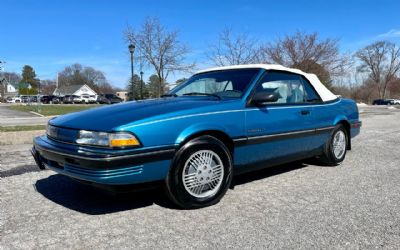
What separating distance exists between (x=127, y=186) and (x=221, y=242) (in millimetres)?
962

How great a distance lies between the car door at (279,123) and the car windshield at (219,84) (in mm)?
177

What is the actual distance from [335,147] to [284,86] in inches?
59.6

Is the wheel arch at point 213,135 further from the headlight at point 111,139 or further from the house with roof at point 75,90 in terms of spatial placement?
the house with roof at point 75,90

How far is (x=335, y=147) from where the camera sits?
5586 millimetres

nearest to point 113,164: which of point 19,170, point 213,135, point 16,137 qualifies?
point 213,135

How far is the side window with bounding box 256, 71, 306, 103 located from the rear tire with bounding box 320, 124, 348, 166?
0.91 meters

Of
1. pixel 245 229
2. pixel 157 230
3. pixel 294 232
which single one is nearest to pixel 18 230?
pixel 157 230

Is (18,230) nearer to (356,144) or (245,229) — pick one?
(245,229)

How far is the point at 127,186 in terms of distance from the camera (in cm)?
316

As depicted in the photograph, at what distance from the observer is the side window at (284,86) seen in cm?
444

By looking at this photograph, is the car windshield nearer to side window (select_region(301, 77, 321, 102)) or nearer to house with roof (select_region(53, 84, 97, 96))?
side window (select_region(301, 77, 321, 102))

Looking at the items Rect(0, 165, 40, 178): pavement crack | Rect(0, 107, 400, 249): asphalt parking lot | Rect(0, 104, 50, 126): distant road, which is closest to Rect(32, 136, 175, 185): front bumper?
Rect(0, 107, 400, 249): asphalt parking lot

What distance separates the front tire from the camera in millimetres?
3406

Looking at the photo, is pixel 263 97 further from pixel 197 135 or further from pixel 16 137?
pixel 16 137
